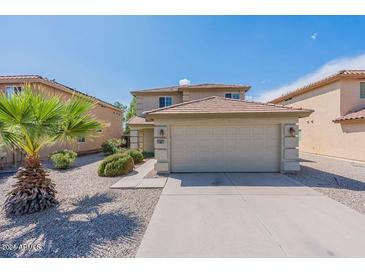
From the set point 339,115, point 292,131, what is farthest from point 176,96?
point 339,115

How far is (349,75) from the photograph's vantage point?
44.1 ft

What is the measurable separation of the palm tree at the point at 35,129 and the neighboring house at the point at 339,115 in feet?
50.0

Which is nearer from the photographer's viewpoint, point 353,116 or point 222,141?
point 222,141

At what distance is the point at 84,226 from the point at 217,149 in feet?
21.1

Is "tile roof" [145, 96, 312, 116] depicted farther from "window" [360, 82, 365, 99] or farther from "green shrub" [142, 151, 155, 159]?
"window" [360, 82, 365, 99]

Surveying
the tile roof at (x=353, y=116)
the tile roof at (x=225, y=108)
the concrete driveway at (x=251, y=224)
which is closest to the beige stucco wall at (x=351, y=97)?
the tile roof at (x=353, y=116)

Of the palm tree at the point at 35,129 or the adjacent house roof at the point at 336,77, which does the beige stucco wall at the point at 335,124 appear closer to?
the adjacent house roof at the point at 336,77

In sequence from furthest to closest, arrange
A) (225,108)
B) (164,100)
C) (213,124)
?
(164,100) → (213,124) → (225,108)

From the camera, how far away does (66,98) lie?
16547 mm

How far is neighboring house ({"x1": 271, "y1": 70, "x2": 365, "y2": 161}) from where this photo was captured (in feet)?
41.7

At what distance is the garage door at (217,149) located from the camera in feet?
30.2

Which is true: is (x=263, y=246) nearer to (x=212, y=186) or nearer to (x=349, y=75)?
(x=212, y=186)

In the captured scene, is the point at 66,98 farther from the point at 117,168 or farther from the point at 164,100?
the point at 117,168
